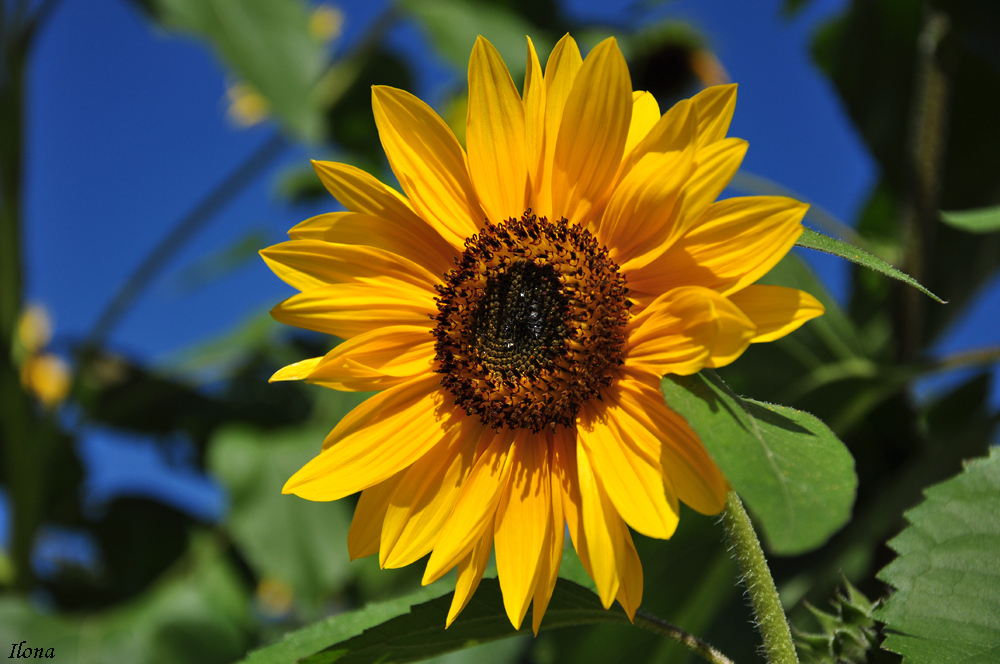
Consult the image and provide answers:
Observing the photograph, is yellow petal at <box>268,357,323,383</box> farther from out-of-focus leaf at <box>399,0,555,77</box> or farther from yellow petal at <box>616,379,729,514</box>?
out-of-focus leaf at <box>399,0,555,77</box>

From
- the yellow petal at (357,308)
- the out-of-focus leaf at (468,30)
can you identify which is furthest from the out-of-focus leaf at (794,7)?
the yellow petal at (357,308)

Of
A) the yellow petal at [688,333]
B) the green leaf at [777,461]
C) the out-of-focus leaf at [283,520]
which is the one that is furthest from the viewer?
the out-of-focus leaf at [283,520]

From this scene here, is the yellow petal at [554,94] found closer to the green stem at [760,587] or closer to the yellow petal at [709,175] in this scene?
the yellow petal at [709,175]

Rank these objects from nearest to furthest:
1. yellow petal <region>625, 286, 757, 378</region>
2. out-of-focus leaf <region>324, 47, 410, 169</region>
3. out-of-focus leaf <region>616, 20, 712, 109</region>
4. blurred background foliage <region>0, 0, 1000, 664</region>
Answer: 1. yellow petal <region>625, 286, 757, 378</region>
2. blurred background foliage <region>0, 0, 1000, 664</region>
3. out-of-focus leaf <region>324, 47, 410, 169</region>
4. out-of-focus leaf <region>616, 20, 712, 109</region>

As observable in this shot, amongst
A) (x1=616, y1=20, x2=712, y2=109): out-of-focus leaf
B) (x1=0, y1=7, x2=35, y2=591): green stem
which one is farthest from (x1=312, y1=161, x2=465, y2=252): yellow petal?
(x1=616, y1=20, x2=712, y2=109): out-of-focus leaf

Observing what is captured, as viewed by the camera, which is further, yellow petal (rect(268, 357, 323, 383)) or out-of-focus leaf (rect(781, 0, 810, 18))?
out-of-focus leaf (rect(781, 0, 810, 18))

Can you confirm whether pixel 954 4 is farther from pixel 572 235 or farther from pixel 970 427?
pixel 572 235
